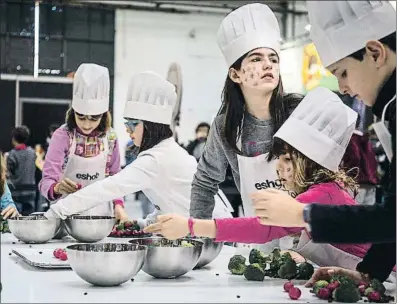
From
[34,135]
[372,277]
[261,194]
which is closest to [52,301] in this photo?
[261,194]

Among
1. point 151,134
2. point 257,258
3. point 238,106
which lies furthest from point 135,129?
point 257,258

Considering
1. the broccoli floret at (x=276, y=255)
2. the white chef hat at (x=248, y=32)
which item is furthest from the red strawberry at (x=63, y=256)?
the white chef hat at (x=248, y=32)

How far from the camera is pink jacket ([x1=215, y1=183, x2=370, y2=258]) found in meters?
1.42

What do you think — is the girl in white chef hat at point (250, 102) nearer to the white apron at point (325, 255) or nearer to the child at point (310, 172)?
the white apron at point (325, 255)

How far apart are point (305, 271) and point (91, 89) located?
86 centimetres

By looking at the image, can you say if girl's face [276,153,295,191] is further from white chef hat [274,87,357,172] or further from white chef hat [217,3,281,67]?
white chef hat [217,3,281,67]

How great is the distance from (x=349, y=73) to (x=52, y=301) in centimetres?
66

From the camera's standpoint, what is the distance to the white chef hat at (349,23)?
1093mm

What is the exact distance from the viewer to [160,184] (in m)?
2.14

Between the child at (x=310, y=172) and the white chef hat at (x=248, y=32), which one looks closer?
the child at (x=310, y=172)

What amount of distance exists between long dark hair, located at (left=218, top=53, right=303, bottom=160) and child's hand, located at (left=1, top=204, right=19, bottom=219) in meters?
0.64

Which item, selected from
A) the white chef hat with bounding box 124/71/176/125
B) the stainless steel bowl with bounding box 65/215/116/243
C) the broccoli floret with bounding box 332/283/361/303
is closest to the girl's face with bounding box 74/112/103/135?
the white chef hat with bounding box 124/71/176/125

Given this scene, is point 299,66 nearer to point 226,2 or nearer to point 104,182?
point 226,2

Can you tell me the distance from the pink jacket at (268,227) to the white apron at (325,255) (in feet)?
0.06
